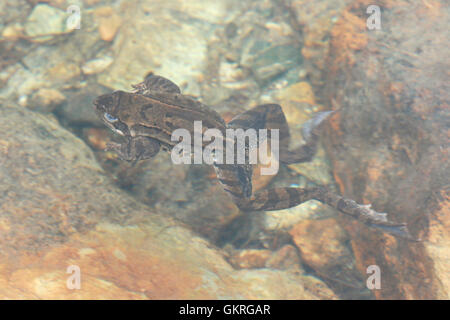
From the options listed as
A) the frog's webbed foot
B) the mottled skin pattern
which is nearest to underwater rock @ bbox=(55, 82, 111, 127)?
the mottled skin pattern

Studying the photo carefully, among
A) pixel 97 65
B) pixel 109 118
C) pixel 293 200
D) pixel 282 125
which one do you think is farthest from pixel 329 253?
pixel 97 65

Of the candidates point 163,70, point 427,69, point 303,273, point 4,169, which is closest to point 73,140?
point 4,169

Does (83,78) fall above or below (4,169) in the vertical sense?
above

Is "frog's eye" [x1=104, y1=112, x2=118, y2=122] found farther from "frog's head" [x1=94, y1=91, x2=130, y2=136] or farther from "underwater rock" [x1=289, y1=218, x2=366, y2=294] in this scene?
"underwater rock" [x1=289, y1=218, x2=366, y2=294]

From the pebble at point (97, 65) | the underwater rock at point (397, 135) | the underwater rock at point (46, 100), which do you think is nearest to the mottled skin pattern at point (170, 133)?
the underwater rock at point (397, 135)

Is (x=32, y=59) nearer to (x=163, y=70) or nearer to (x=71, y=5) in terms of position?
(x=71, y=5)

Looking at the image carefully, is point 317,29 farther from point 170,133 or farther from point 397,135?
point 170,133
